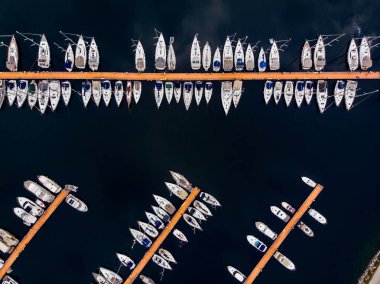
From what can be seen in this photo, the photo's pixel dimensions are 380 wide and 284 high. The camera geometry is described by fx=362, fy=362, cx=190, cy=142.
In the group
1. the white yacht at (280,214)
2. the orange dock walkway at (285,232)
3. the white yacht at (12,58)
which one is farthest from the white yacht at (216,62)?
the white yacht at (12,58)

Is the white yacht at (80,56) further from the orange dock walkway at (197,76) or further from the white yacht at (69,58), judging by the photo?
the orange dock walkway at (197,76)

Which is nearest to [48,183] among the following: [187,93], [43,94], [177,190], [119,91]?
[43,94]

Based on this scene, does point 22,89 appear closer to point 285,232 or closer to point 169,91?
point 169,91

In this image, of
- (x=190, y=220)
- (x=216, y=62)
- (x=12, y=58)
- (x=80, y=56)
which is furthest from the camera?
(x=190, y=220)

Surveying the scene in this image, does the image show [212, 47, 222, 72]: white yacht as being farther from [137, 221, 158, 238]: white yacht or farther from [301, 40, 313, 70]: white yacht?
[137, 221, 158, 238]: white yacht

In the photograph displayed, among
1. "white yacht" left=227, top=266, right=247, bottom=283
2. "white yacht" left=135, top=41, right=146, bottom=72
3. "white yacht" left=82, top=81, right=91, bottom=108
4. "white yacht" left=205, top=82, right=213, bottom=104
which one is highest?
"white yacht" left=205, top=82, right=213, bottom=104

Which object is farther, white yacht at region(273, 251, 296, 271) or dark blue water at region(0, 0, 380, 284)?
Answer: white yacht at region(273, 251, 296, 271)

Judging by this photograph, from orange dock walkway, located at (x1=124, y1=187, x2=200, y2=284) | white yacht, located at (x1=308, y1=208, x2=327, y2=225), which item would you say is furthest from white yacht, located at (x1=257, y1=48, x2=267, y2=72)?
white yacht, located at (x1=308, y1=208, x2=327, y2=225)
